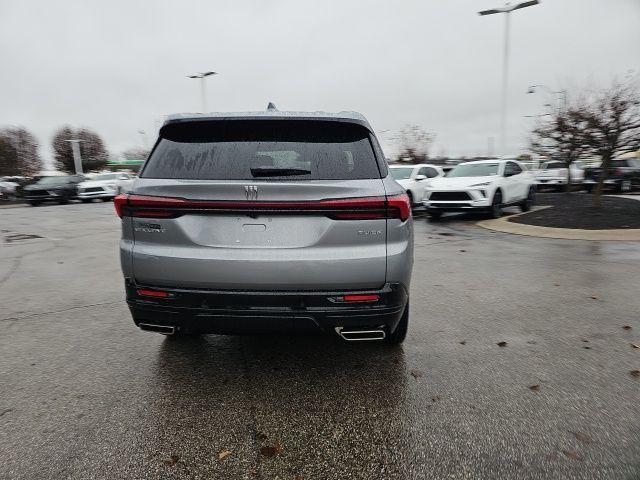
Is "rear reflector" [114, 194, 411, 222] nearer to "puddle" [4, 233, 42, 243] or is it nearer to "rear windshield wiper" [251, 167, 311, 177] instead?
"rear windshield wiper" [251, 167, 311, 177]

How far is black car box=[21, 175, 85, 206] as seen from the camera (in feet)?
82.6

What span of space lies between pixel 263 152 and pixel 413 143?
45.3 metres

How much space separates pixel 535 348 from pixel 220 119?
3006 mm

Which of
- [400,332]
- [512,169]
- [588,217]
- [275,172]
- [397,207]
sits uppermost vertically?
[275,172]

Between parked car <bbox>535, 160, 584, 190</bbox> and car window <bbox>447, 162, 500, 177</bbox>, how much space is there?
1335 centimetres

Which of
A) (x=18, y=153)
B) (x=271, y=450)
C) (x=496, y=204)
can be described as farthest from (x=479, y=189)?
(x=18, y=153)

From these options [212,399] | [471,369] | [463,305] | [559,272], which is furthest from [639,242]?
[212,399]

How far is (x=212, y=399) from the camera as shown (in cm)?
302

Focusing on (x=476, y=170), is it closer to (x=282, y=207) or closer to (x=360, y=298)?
(x=360, y=298)

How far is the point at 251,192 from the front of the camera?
269 cm

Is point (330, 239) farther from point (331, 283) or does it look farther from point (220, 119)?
point (220, 119)

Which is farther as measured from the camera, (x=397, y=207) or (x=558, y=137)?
(x=558, y=137)

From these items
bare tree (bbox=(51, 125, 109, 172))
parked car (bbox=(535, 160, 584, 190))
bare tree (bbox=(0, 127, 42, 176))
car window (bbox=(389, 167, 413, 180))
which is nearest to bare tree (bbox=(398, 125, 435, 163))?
parked car (bbox=(535, 160, 584, 190))

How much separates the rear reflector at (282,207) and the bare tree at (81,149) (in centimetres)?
8408
